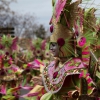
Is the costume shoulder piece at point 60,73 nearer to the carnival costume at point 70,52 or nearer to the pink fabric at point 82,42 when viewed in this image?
the carnival costume at point 70,52

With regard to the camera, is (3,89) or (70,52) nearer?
(70,52)

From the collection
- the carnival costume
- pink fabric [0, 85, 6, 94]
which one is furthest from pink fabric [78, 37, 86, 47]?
pink fabric [0, 85, 6, 94]

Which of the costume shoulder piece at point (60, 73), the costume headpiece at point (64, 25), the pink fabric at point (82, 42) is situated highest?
the costume headpiece at point (64, 25)

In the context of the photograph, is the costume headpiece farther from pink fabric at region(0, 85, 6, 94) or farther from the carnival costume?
pink fabric at region(0, 85, 6, 94)

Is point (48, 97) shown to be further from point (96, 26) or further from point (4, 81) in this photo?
point (4, 81)

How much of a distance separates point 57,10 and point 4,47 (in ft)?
15.7

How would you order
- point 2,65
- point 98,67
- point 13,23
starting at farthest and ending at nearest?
1. point 13,23
2. point 2,65
3. point 98,67

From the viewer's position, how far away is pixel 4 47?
8906mm

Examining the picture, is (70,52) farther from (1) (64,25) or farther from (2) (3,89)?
(2) (3,89)

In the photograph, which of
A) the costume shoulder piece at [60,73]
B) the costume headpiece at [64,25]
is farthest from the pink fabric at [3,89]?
the costume headpiece at [64,25]

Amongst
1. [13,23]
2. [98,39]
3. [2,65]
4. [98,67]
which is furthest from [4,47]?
[13,23]

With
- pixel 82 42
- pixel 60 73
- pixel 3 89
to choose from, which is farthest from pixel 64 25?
pixel 3 89

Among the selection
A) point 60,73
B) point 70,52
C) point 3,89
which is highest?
point 70,52

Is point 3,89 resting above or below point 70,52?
below
